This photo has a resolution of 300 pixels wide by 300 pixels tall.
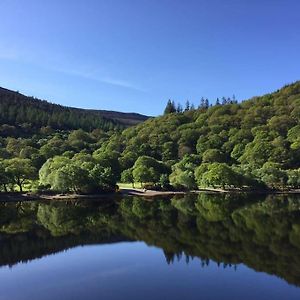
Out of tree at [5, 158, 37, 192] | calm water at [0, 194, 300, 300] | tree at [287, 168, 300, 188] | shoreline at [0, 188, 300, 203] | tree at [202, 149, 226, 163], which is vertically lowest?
calm water at [0, 194, 300, 300]

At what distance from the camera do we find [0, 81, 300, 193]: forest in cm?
9394

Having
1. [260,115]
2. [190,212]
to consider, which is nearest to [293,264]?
[190,212]

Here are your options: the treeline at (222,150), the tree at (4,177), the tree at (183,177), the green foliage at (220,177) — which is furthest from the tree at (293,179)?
the tree at (4,177)

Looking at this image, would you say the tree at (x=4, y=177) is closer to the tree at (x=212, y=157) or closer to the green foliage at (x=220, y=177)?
the green foliage at (x=220, y=177)

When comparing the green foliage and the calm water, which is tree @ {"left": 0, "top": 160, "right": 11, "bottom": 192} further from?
the green foliage

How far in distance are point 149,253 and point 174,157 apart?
12221 centimetres

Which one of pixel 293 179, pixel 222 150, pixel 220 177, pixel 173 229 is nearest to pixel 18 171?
pixel 173 229

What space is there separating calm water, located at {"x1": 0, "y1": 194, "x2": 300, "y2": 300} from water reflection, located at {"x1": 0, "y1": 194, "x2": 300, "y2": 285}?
0.10 m

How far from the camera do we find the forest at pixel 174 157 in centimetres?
9394

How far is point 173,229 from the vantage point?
52.6m

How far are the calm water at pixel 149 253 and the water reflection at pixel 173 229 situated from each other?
0.34ft

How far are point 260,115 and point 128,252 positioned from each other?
158 meters

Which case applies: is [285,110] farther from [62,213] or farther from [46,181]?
[62,213]

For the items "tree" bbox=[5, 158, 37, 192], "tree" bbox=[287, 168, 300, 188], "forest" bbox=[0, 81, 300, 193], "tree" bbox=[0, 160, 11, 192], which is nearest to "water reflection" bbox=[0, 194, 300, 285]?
"tree" bbox=[0, 160, 11, 192]
